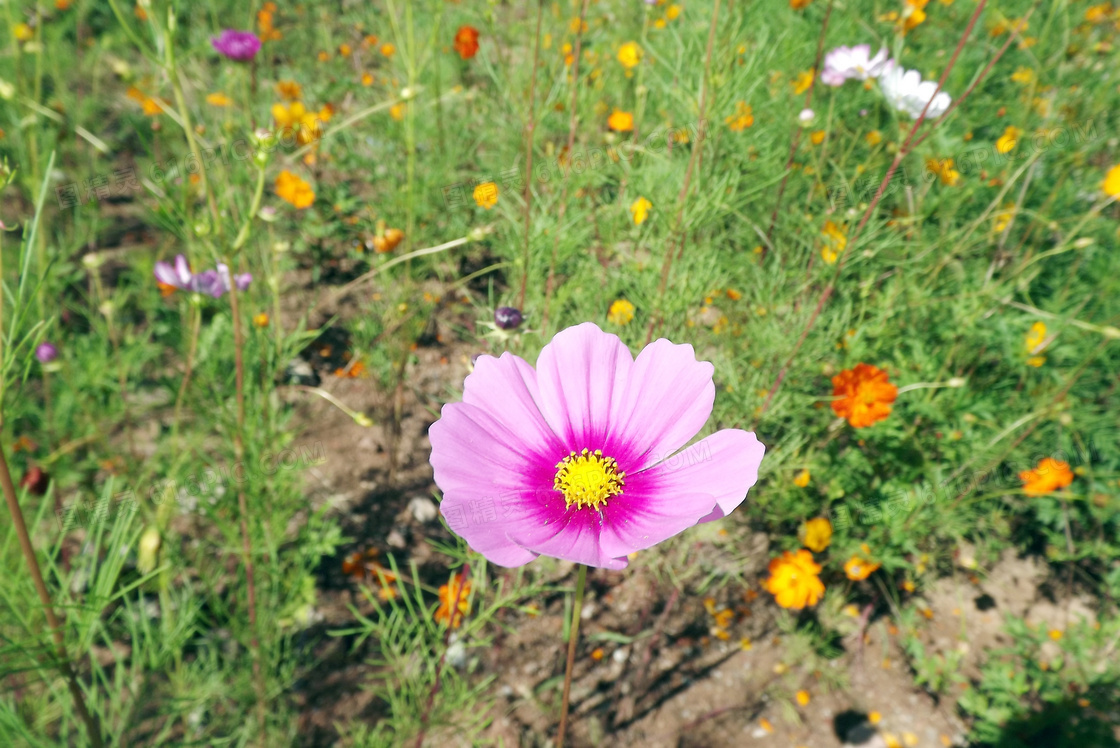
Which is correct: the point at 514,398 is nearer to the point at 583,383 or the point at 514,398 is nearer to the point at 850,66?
the point at 583,383

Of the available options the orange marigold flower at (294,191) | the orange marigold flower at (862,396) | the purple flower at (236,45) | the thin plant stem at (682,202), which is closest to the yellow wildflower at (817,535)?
the orange marigold flower at (862,396)

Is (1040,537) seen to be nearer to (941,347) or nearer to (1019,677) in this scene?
(1019,677)

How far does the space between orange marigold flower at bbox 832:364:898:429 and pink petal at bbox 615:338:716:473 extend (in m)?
0.65

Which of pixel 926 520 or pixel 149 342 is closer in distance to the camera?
pixel 926 520

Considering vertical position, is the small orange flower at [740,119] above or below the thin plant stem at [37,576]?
above

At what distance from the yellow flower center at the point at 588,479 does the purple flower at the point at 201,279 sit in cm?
64

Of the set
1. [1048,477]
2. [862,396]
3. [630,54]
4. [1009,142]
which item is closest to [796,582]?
[862,396]

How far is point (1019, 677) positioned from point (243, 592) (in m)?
1.73

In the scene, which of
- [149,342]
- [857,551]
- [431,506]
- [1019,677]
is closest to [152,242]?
[149,342]

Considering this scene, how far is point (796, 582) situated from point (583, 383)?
880 mm

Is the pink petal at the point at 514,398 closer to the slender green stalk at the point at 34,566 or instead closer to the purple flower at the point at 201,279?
the slender green stalk at the point at 34,566

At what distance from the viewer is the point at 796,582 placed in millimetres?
1324

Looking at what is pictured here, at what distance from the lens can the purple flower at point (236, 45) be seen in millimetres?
1496

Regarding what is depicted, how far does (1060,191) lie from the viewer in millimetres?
1751
